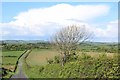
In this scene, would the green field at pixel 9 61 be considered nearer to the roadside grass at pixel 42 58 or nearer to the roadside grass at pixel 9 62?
the roadside grass at pixel 9 62

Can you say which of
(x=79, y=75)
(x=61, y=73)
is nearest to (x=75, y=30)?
(x=61, y=73)

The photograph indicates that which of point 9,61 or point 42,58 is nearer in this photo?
point 42,58

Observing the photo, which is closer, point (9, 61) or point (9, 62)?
point (9, 62)

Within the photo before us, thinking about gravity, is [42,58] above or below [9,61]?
above

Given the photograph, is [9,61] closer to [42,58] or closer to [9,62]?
[9,62]

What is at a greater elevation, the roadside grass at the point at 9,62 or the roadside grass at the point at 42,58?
the roadside grass at the point at 42,58

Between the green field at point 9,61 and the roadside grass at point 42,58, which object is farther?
the green field at point 9,61

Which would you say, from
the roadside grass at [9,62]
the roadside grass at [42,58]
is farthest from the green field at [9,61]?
the roadside grass at [42,58]

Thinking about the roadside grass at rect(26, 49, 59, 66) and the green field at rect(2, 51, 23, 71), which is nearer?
the roadside grass at rect(26, 49, 59, 66)

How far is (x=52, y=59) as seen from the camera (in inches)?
1232

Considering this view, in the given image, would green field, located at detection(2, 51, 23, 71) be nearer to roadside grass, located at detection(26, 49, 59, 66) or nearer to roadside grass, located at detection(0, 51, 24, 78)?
roadside grass, located at detection(0, 51, 24, 78)

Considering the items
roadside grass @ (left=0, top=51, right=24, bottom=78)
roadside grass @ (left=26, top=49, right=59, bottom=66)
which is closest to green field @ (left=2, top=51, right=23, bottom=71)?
roadside grass @ (left=0, top=51, right=24, bottom=78)

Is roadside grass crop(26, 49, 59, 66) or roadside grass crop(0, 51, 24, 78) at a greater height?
roadside grass crop(26, 49, 59, 66)

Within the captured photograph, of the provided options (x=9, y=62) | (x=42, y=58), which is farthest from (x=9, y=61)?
(x=42, y=58)
